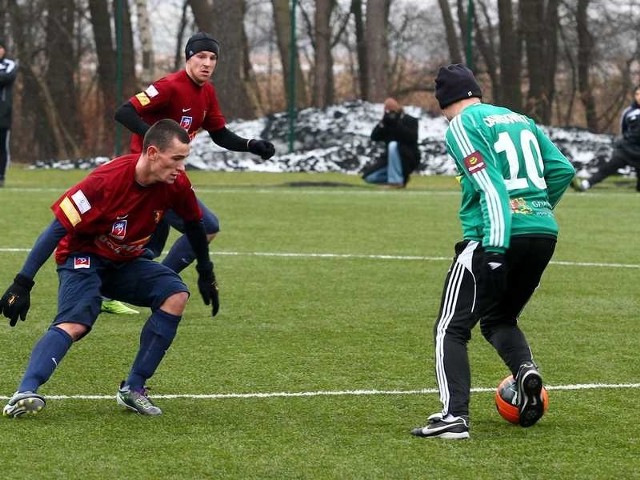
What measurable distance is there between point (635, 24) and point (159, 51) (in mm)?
16591

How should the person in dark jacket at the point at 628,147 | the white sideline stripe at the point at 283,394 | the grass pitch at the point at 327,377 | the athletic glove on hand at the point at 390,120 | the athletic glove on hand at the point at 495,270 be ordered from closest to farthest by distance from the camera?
1. the grass pitch at the point at 327,377
2. the athletic glove on hand at the point at 495,270
3. the white sideline stripe at the point at 283,394
4. the person in dark jacket at the point at 628,147
5. the athletic glove on hand at the point at 390,120

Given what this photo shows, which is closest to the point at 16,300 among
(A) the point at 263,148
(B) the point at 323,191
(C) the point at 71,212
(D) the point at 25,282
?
(D) the point at 25,282

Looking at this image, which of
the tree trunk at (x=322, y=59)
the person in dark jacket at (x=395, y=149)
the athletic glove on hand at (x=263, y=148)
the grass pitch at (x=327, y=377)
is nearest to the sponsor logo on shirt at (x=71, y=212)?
the grass pitch at (x=327, y=377)

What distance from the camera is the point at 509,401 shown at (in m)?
6.04

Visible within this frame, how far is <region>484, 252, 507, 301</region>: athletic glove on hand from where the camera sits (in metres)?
5.57

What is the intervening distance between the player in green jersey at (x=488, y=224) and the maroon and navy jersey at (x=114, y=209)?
1.41 meters

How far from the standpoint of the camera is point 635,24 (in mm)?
43188

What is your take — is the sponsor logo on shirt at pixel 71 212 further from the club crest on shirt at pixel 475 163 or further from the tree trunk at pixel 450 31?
the tree trunk at pixel 450 31

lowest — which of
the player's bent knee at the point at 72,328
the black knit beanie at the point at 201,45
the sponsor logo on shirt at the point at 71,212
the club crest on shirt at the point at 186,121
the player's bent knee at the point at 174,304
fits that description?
the player's bent knee at the point at 72,328

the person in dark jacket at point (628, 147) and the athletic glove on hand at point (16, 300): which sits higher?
the athletic glove on hand at point (16, 300)

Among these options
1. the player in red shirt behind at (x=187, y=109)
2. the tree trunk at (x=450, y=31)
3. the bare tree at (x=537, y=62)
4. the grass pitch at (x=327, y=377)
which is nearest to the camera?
the grass pitch at (x=327, y=377)

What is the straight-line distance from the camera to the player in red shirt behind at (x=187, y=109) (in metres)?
8.89

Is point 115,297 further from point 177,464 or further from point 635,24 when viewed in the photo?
point 635,24

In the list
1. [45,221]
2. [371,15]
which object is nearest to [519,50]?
[371,15]
